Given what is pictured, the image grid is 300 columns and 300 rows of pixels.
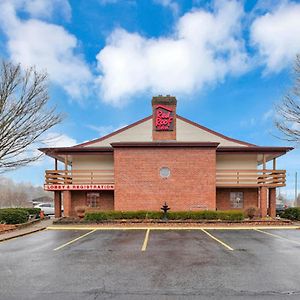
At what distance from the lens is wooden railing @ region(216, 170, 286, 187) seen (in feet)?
78.3

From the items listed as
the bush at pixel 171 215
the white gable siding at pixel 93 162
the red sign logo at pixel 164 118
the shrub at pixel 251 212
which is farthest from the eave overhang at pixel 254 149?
the white gable siding at pixel 93 162

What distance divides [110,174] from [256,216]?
1160 cm

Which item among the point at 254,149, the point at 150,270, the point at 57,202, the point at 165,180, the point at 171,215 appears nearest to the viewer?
the point at 150,270

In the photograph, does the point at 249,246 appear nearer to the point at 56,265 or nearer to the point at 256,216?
the point at 56,265

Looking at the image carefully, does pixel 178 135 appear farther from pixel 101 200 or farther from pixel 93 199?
pixel 93 199

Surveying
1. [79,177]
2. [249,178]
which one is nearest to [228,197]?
[249,178]

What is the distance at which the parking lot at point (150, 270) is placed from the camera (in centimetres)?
599

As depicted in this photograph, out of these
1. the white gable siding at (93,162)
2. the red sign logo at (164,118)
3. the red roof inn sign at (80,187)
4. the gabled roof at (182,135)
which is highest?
the red sign logo at (164,118)

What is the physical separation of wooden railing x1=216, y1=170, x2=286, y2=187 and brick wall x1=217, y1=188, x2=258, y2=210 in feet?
3.76

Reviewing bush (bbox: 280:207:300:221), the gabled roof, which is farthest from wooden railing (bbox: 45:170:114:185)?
bush (bbox: 280:207:300:221)

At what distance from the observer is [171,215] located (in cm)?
2039

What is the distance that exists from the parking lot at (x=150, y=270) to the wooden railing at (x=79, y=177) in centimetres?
1156

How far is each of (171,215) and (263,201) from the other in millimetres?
7797

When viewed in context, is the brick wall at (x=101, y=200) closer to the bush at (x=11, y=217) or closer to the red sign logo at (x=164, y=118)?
the bush at (x=11, y=217)
